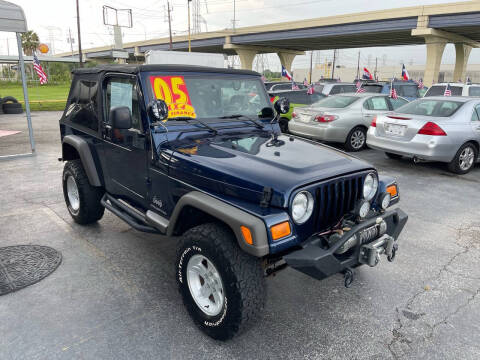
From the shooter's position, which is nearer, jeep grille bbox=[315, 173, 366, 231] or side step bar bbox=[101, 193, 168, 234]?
jeep grille bbox=[315, 173, 366, 231]

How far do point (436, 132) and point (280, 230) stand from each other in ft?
19.5

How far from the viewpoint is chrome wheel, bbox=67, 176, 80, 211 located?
4.77m

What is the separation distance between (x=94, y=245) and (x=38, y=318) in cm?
135

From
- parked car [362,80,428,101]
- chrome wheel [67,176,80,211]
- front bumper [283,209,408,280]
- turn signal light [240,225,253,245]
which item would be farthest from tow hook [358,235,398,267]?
parked car [362,80,428,101]

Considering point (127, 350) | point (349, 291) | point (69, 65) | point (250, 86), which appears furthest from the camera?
point (69, 65)

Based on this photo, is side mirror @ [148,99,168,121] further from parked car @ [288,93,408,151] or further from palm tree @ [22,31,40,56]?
palm tree @ [22,31,40,56]

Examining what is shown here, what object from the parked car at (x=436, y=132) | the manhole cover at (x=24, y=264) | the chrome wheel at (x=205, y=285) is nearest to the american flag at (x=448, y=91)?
the parked car at (x=436, y=132)

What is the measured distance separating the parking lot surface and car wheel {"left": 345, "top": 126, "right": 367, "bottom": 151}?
15.7 feet

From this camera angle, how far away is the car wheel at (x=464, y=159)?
7.48 meters

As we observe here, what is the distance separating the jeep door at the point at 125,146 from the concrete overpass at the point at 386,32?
103 feet

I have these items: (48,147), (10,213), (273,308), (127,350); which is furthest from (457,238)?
(48,147)

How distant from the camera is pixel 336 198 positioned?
2.73 m

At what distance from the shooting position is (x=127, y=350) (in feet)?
8.55

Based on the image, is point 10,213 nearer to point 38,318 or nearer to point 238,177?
point 38,318
